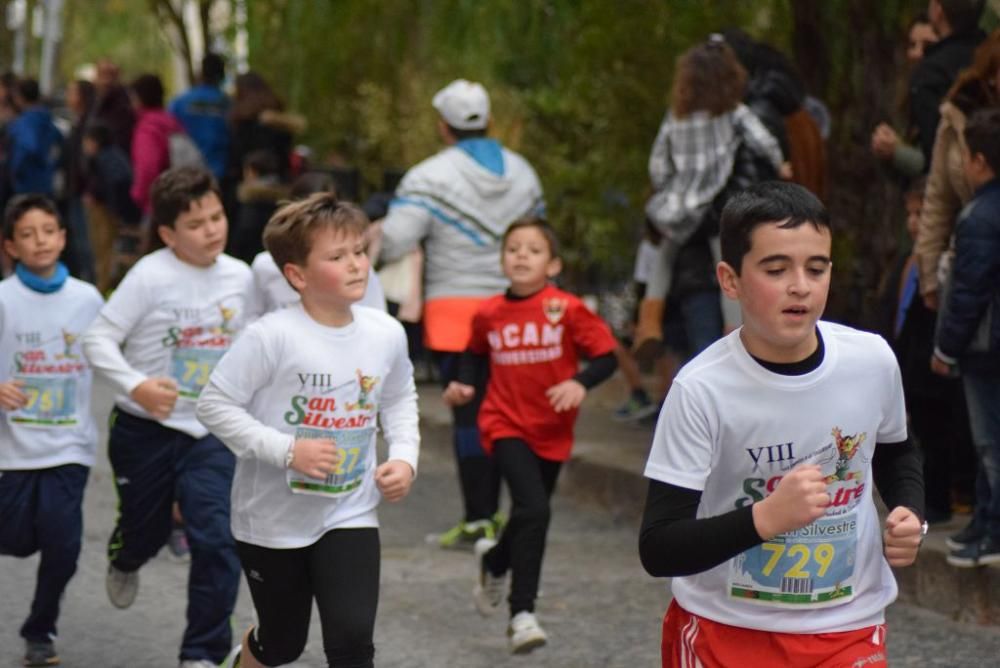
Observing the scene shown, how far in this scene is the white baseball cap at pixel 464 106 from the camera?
8391mm

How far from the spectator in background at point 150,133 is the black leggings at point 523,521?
7691 millimetres

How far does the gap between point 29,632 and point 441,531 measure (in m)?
3.00

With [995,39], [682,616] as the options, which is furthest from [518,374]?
[682,616]

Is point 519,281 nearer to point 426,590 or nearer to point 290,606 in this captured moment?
point 426,590

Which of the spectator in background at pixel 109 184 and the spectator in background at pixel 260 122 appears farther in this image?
the spectator in background at pixel 109 184

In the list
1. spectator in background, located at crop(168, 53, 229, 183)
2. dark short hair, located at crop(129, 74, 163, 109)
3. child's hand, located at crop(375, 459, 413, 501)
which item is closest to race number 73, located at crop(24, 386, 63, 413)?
child's hand, located at crop(375, 459, 413, 501)

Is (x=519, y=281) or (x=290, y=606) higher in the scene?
(x=519, y=281)

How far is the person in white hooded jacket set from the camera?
27.0 feet

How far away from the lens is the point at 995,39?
6.98 metres

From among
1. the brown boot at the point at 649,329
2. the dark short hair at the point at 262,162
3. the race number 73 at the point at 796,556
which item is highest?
the race number 73 at the point at 796,556

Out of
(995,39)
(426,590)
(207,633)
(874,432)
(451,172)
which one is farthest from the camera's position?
(451,172)

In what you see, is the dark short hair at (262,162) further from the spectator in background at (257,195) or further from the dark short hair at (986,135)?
the dark short hair at (986,135)

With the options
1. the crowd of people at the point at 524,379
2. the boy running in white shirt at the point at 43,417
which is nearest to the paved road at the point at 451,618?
the crowd of people at the point at 524,379

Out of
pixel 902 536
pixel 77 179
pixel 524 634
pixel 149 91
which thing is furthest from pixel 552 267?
pixel 77 179
